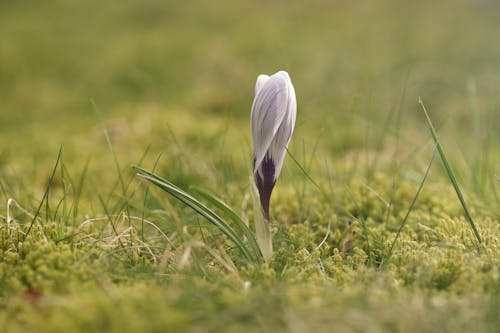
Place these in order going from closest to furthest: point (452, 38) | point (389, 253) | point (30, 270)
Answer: point (30, 270)
point (389, 253)
point (452, 38)

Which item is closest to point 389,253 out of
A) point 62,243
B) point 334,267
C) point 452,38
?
point 334,267

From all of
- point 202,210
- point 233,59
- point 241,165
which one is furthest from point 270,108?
point 233,59

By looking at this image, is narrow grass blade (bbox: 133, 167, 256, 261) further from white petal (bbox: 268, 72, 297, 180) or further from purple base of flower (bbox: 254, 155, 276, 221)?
white petal (bbox: 268, 72, 297, 180)

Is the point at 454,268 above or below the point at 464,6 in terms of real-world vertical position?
below

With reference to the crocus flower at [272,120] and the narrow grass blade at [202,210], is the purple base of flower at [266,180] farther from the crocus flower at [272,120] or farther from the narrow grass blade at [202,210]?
the narrow grass blade at [202,210]

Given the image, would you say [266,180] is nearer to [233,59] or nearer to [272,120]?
[272,120]

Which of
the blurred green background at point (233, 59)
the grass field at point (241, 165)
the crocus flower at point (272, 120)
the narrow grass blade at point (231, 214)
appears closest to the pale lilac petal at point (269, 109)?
the crocus flower at point (272, 120)

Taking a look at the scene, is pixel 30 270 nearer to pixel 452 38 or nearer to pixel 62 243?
pixel 62 243
